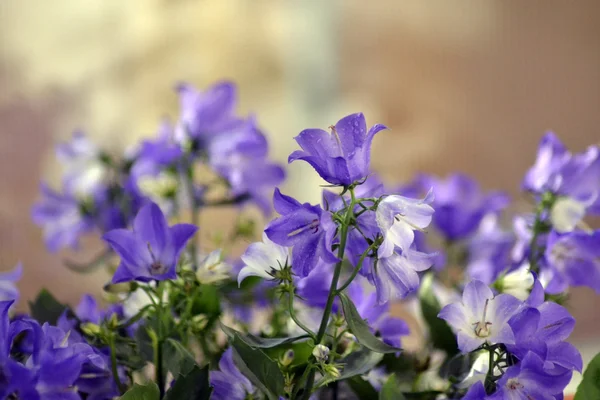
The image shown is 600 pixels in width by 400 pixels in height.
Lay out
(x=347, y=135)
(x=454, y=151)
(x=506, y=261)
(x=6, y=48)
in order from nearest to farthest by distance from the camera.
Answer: (x=347, y=135), (x=506, y=261), (x=6, y=48), (x=454, y=151)

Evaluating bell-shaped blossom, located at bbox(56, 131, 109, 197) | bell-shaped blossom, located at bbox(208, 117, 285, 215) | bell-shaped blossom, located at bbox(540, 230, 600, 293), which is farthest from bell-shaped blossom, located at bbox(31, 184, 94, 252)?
bell-shaped blossom, located at bbox(540, 230, 600, 293)

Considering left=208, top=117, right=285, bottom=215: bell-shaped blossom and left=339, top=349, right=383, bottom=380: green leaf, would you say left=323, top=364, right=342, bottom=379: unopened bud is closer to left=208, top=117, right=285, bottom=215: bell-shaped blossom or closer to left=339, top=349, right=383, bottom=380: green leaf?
left=339, top=349, right=383, bottom=380: green leaf

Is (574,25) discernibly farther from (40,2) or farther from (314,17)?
(40,2)

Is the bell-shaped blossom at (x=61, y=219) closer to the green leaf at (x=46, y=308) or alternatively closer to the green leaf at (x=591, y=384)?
the green leaf at (x=46, y=308)

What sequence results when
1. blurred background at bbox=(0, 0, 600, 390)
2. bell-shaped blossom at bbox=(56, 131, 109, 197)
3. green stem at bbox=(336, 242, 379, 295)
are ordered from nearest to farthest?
green stem at bbox=(336, 242, 379, 295) < bell-shaped blossom at bbox=(56, 131, 109, 197) < blurred background at bbox=(0, 0, 600, 390)

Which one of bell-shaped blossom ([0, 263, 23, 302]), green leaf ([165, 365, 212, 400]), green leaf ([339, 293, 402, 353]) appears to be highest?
green leaf ([339, 293, 402, 353])

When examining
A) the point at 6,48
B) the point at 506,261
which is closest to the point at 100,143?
the point at 6,48

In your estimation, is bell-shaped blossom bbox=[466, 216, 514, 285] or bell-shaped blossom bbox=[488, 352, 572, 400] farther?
bell-shaped blossom bbox=[466, 216, 514, 285]

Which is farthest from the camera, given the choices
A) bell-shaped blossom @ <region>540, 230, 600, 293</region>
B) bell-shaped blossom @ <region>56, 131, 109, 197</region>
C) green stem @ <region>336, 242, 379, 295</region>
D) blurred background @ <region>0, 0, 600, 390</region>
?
blurred background @ <region>0, 0, 600, 390</region>
